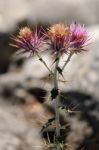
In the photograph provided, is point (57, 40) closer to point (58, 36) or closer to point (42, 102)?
point (58, 36)

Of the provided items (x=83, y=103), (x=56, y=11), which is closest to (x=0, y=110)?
(x=83, y=103)

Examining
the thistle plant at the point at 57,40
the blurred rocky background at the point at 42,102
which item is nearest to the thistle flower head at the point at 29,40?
the thistle plant at the point at 57,40

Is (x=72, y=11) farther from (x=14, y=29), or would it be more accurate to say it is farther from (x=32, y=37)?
(x=32, y=37)

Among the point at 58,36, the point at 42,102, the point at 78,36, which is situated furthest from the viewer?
the point at 42,102

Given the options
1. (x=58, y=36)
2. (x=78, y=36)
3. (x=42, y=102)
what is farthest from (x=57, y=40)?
(x=42, y=102)

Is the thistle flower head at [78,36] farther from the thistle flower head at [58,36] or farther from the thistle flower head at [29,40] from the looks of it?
the thistle flower head at [29,40]

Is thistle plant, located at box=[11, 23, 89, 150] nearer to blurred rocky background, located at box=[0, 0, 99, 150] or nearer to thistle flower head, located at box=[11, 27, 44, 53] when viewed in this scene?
thistle flower head, located at box=[11, 27, 44, 53]
